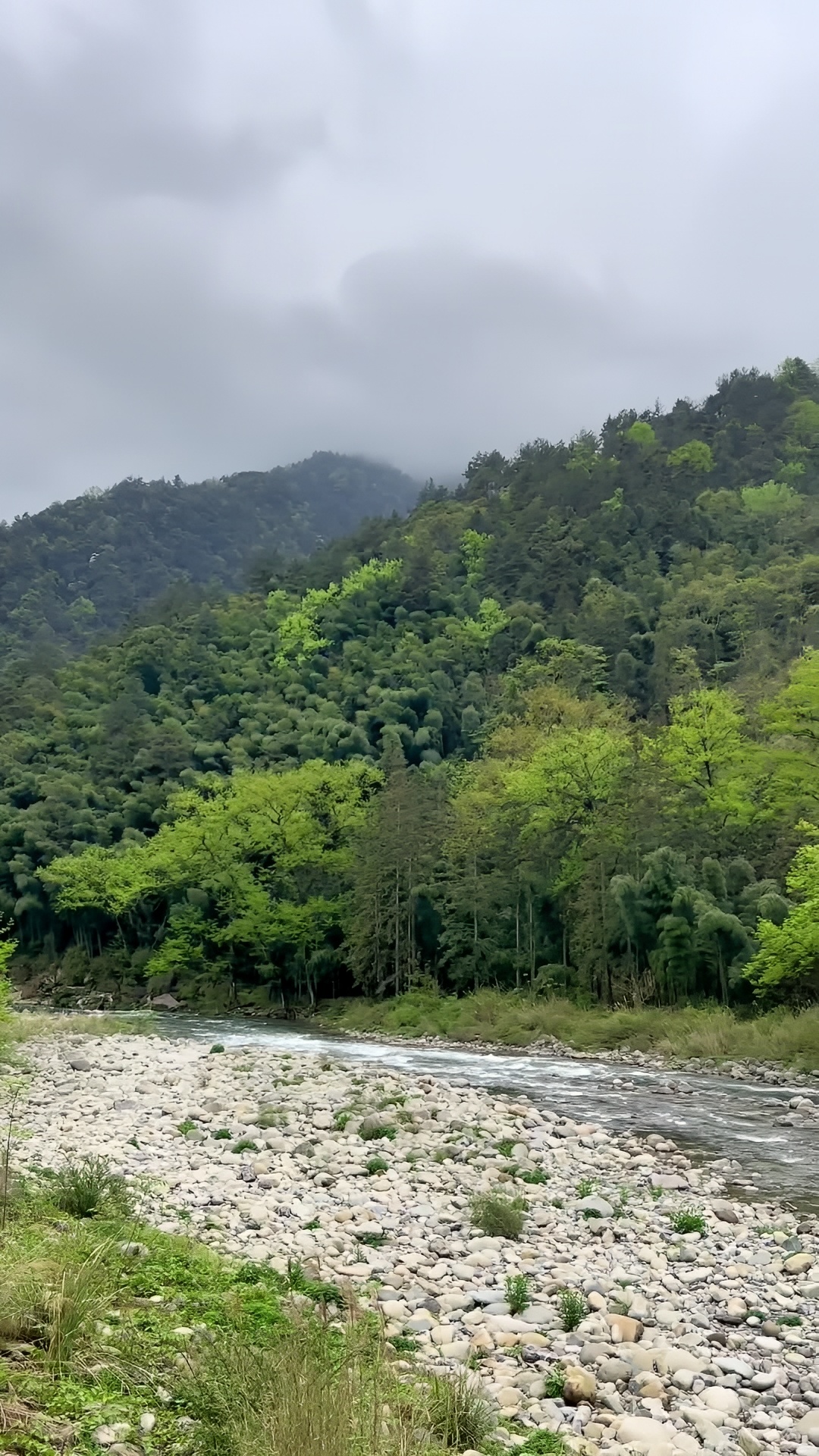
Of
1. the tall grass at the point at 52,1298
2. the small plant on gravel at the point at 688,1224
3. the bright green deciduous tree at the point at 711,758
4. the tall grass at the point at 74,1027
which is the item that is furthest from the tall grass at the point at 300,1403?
the bright green deciduous tree at the point at 711,758

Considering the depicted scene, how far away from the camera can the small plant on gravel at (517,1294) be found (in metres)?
7.41

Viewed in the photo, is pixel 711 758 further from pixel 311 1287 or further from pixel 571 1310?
pixel 311 1287

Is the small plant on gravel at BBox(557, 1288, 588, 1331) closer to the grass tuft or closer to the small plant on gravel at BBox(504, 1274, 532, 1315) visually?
the small plant on gravel at BBox(504, 1274, 532, 1315)

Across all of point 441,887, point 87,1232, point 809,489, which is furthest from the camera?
point 809,489

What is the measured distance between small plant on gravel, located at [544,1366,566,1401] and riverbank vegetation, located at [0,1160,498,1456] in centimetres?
88

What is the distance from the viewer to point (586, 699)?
2169 inches

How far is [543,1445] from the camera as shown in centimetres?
521

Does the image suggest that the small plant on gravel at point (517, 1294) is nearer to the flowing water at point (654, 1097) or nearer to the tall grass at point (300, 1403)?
the tall grass at point (300, 1403)

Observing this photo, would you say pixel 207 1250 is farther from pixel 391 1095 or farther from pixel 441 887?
pixel 441 887

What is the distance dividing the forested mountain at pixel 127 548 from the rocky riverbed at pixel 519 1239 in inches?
3395

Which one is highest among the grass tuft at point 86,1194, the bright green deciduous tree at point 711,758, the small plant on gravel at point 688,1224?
the bright green deciduous tree at point 711,758

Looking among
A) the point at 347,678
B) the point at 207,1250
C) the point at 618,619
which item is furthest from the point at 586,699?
the point at 207,1250

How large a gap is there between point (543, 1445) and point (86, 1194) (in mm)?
4489

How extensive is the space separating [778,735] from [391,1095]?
23.3 metres
